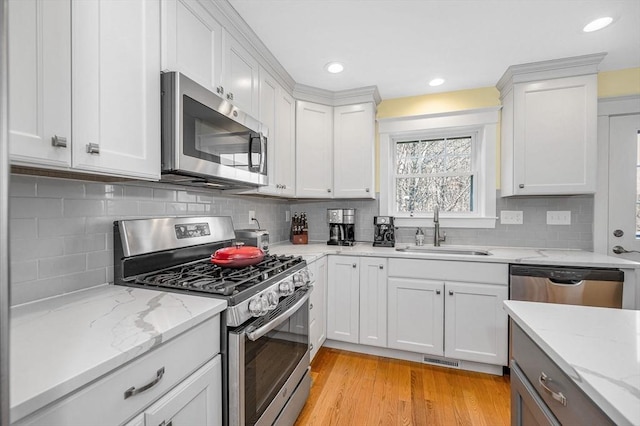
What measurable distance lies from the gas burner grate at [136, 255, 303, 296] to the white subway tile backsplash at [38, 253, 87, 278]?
0.22 m

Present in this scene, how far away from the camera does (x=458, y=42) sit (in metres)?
1.98

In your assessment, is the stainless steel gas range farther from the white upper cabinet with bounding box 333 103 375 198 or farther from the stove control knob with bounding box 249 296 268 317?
the white upper cabinet with bounding box 333 103 375 198

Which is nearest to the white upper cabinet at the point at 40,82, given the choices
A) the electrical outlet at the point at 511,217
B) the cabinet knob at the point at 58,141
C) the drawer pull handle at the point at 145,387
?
the cabinet knob at the point at 58,141

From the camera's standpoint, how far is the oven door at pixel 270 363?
1.05 m

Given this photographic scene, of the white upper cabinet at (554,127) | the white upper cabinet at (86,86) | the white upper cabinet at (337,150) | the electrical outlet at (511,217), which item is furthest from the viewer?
the white upper cabinet at (337,150)

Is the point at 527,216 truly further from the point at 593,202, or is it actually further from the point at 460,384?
the point at 460,384

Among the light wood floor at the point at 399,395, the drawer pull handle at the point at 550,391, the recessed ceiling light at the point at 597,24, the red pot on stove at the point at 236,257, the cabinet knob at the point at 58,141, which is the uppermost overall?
the recessed ceiling light at the point at 597,24

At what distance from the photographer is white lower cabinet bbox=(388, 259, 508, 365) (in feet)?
6.77

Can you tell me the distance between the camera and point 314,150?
2719 millimetres

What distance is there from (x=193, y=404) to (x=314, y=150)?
2235 mm

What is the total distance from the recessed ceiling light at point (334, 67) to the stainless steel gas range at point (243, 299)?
1587 mm

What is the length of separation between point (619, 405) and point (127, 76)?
5.33ft

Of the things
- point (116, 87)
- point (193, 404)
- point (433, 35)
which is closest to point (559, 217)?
point (433, 35)

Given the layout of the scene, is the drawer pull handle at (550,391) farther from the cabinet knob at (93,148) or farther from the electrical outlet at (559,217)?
the electrical outlet at (559,217)
